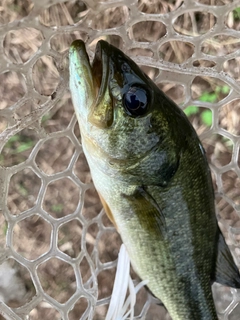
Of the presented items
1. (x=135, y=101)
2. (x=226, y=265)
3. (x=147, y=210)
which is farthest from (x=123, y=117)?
(x=226, y=265)

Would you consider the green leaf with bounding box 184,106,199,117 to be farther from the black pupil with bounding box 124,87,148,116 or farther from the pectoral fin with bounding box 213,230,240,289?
the black pupil with bounding box 124,87,148,116

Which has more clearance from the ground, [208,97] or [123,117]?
[123,117]

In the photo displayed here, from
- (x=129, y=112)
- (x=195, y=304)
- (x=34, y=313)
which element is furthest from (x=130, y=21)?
(x=34, y=313)

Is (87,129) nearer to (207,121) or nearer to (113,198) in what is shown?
(113,198)

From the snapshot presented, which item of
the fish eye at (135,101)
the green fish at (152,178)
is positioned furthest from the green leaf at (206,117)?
the fish eye at (135,101)

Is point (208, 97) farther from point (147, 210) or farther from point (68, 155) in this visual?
point (147, 210)

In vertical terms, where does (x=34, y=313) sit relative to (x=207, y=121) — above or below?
below

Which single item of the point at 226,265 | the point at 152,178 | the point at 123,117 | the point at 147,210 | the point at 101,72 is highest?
the point at 101,72

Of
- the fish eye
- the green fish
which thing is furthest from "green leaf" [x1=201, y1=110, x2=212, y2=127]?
the fish eye
